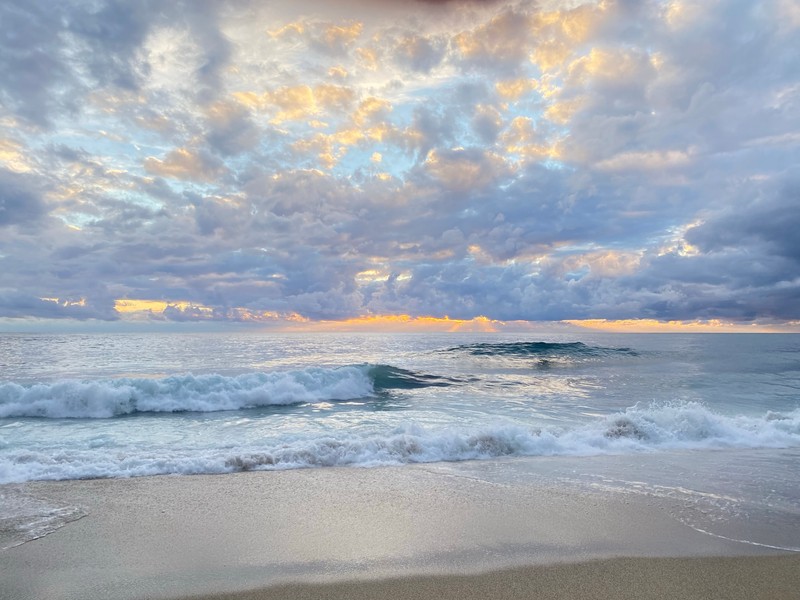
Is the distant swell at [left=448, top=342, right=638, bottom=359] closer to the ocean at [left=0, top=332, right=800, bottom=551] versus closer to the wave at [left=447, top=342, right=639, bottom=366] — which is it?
the wave at [left=447, top=342, right=639, bottom=366]

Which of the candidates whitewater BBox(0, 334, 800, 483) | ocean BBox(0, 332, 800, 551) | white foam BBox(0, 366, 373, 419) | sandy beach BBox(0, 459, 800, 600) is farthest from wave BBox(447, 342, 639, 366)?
sandy beach BBox(0, 459, 800, 600)

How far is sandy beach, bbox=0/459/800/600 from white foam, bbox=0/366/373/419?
8693 mm

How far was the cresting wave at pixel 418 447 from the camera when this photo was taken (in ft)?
27.4

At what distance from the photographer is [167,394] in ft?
54.2

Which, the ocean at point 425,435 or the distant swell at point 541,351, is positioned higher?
the distant swell at point 541,351

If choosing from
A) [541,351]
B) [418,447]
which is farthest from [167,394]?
[541,351]

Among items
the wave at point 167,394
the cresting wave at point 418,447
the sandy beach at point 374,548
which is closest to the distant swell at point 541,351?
the wave at point 167,394

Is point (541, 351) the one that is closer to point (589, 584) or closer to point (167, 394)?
point (167, 394)

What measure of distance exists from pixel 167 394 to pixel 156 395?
342 millimetres

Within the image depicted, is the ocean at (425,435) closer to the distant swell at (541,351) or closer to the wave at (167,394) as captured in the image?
the wave at (167,394)

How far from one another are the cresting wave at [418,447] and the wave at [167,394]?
6.03m

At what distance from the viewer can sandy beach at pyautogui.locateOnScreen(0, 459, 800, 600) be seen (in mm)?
4328

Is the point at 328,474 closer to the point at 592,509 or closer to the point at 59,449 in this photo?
the point at 592,509

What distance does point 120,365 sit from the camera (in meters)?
31.0
